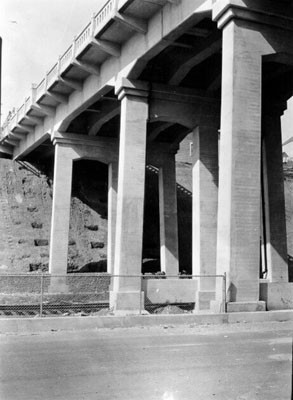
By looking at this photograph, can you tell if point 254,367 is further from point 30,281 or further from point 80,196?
point 80,196

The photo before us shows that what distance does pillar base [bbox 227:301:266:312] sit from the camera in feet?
47.9

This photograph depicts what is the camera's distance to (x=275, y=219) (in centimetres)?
2114

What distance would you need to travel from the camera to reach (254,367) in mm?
8188

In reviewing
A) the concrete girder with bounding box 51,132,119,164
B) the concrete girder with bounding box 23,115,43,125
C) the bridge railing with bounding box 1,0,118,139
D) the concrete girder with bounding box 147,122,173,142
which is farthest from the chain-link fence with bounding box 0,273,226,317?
the concrete girder with bounding box 23,115,43,125

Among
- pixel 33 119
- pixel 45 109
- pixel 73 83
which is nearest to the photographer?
pixel 73 83

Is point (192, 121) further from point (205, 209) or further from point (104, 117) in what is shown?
point (104, 117)

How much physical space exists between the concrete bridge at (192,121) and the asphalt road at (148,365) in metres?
3.92

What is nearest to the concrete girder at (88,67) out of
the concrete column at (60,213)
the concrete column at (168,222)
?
the concrete column at (60,213)

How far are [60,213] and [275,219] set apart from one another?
1564cm

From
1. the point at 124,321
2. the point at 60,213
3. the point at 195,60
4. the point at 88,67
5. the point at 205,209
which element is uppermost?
the point at 88,67

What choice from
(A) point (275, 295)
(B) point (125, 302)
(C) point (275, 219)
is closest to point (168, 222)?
(C) point (275, 219)

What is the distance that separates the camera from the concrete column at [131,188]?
20969 mm

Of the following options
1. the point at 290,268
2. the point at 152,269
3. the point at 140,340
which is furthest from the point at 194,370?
the point at 290,268

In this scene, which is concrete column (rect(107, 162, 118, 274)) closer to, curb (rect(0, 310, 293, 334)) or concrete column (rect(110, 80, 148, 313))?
concrete column (rect(110, 80, 148, 313))
